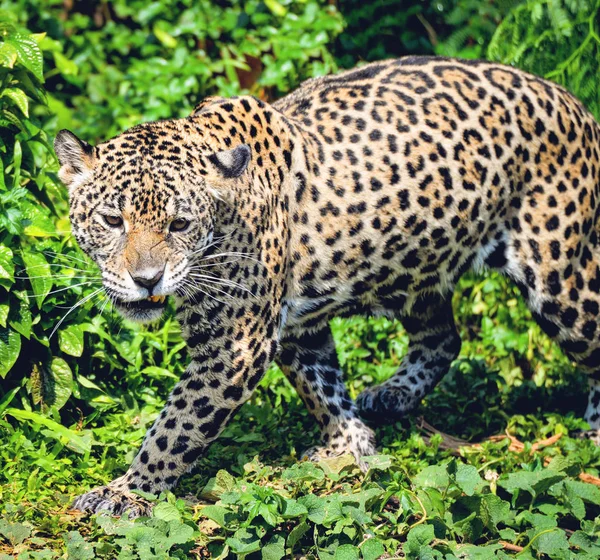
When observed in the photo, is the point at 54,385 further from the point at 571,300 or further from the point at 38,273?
the point at 571,300

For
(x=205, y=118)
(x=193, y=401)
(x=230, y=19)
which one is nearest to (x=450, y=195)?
(x=205, y=118)

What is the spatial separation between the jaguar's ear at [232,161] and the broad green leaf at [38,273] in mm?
1340

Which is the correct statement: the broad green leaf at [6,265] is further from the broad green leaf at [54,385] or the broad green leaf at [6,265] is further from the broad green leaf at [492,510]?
the broad green leaf at [492,510]

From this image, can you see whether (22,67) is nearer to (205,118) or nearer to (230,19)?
(205,118)

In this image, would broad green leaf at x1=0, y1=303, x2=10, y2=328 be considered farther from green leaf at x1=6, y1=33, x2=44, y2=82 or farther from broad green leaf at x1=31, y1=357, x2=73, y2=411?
green leaf at x1=6, y1=33, x2=44, y2=82

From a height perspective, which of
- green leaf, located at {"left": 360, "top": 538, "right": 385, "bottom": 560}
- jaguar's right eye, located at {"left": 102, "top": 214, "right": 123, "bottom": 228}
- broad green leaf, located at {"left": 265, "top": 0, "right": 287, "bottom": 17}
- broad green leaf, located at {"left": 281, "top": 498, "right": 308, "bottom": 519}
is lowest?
green leaf, located at {"left": 360, "top": 538, "right": 385, "bottom": 560}

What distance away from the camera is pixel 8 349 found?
6840mm

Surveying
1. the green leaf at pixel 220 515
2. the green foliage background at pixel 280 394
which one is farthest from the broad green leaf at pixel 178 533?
the green leaf at pixel 220 515

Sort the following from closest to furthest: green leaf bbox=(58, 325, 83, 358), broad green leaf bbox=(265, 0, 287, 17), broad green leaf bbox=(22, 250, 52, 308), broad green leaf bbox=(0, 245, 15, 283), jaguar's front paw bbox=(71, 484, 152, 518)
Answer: jaguar's front paw bbox=(71, 484, 152, 518), broad green leaf bbox=(0, 245, 15, 283), broad green leaf bbox=(22, 250, 52, 308), green leaf bbox=(58, 325, 83, 358), broad green leaf bbox=(265, 0, 287, 17)

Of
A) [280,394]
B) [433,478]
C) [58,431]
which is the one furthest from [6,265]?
[433,478]

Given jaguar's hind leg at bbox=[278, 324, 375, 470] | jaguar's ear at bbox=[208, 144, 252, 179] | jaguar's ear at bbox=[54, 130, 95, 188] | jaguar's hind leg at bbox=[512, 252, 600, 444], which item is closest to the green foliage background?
jaguar's hind leg at bbox=[278, 324, 375, 470]

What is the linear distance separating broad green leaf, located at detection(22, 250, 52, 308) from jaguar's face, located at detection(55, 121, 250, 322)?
2.63 ft

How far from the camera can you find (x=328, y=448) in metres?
7.54

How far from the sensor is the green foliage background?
6176 mm
